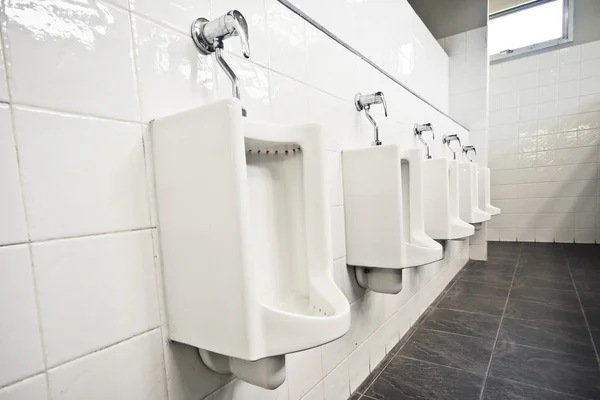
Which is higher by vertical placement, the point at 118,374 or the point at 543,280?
the point at 118,374

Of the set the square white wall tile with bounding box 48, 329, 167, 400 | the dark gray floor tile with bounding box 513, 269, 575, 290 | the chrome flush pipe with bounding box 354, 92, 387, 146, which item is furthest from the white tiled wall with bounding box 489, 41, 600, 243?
the square white wall tile with bounding box 48, 329, 167, 400

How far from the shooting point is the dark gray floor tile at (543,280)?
220cm

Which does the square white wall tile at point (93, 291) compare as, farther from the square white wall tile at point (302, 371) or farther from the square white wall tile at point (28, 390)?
the square white wall tile at point (302, 371)

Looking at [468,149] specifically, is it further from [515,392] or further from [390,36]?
[515,392]

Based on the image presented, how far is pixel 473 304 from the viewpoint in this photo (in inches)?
79.7

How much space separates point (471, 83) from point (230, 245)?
3.12m

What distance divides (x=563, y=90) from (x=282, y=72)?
3.86 m

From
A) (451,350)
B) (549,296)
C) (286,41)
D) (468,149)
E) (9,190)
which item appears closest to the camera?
(9,190)

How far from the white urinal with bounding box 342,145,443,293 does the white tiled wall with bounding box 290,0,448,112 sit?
564mm

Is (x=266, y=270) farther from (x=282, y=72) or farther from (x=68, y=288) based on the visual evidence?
(x=282, y=72)

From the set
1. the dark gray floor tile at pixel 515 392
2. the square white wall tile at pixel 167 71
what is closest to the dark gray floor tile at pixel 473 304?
the dark gray floor tile at pixel 515 392

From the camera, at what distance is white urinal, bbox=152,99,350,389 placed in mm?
529

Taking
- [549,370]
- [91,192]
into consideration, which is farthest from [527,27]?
[91,192]

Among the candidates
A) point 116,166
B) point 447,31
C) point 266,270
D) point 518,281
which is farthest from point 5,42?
point 447,31
